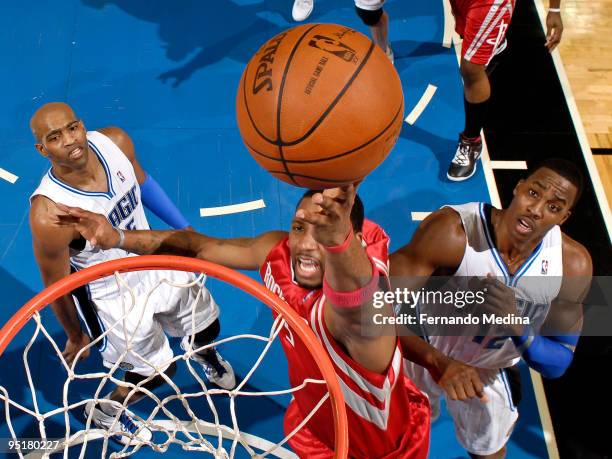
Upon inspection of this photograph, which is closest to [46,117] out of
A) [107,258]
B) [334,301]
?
[107,258]

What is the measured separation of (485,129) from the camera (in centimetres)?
487

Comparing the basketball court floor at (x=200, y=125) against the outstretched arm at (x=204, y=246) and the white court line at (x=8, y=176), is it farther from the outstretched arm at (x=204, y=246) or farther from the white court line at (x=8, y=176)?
the outstretched arm at (x=204, y=246)

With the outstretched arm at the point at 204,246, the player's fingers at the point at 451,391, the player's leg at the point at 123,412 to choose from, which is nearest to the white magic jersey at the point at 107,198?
the outstretched arm at the point at 204,246

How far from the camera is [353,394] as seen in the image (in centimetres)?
240

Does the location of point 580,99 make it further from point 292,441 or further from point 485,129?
point 292,441

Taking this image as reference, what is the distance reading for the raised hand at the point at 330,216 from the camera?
1.73 metres

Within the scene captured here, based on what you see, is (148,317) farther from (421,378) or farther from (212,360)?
(421,378)

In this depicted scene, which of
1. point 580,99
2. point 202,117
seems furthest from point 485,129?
point 202,117

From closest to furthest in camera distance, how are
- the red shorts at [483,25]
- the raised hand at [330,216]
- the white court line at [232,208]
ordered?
the raised hand at [330,216], the red shorts at [483,25], the white court line at [232,208]

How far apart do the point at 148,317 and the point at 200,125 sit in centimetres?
202

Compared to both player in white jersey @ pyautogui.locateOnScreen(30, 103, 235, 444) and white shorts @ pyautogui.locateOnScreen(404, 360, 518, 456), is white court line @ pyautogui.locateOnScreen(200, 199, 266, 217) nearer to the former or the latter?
player in white jersey @ pyautogui.locateOnScreen(30, 103, 235, 444)

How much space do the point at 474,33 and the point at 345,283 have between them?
8.71 ft

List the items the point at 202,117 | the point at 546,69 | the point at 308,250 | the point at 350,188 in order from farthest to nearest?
the point at 546,69 → the point at 202,117 → the point at 308,250 → the point at 350,188

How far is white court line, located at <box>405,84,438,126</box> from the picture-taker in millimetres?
4859
